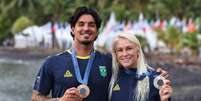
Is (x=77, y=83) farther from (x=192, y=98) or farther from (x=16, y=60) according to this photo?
(x=16, y=60)

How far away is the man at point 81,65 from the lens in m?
5.07

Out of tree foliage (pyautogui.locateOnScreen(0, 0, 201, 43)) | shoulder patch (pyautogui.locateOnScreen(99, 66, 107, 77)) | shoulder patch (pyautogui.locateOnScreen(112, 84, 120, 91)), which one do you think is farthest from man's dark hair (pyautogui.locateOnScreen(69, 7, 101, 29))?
tree foliage (pyautogui.locateOnScreen(0, 0, 201, 43))

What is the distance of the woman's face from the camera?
16.7 ft

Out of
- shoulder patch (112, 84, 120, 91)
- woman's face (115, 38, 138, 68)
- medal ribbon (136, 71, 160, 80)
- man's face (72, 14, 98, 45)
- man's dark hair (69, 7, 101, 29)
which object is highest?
man's dark hair (69, 7, 101, 29)

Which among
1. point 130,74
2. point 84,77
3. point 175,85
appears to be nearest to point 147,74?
point 130,74

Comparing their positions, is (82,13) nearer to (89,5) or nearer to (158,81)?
(158,81)

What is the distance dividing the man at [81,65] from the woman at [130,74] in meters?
0.07

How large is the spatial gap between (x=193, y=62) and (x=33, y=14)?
1149 inches

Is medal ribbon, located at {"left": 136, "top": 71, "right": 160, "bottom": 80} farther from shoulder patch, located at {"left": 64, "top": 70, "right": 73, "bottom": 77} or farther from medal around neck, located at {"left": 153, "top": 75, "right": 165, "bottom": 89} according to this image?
shoulder patch, located at {"left": 64, "top": 70, "right": 73, "bottom": 77}

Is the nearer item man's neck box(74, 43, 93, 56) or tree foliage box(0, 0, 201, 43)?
man's neck box(74, 43, 93, 56)

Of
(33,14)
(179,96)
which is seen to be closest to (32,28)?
(33,14)

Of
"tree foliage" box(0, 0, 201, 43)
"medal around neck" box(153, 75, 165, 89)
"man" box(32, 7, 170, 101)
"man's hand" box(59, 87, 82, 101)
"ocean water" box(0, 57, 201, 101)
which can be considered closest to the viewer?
"man's hand" box(59, 87, 82, 101)

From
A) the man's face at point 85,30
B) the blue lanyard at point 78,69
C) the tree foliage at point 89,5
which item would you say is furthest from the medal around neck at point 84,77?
the tree foliage at point 89,5

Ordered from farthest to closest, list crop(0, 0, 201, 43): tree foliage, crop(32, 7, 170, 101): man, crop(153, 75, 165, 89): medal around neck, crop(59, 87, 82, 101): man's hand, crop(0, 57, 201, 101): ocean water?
crop(0, 0, 201, 43): tree foliage → crop(0, 57, 201, 101): ocean water → crop(32, 7, 170, 101): man → crop(153, 75, 165, 89): medal around neck → crop(59, 87, 82, 101): man's hand
